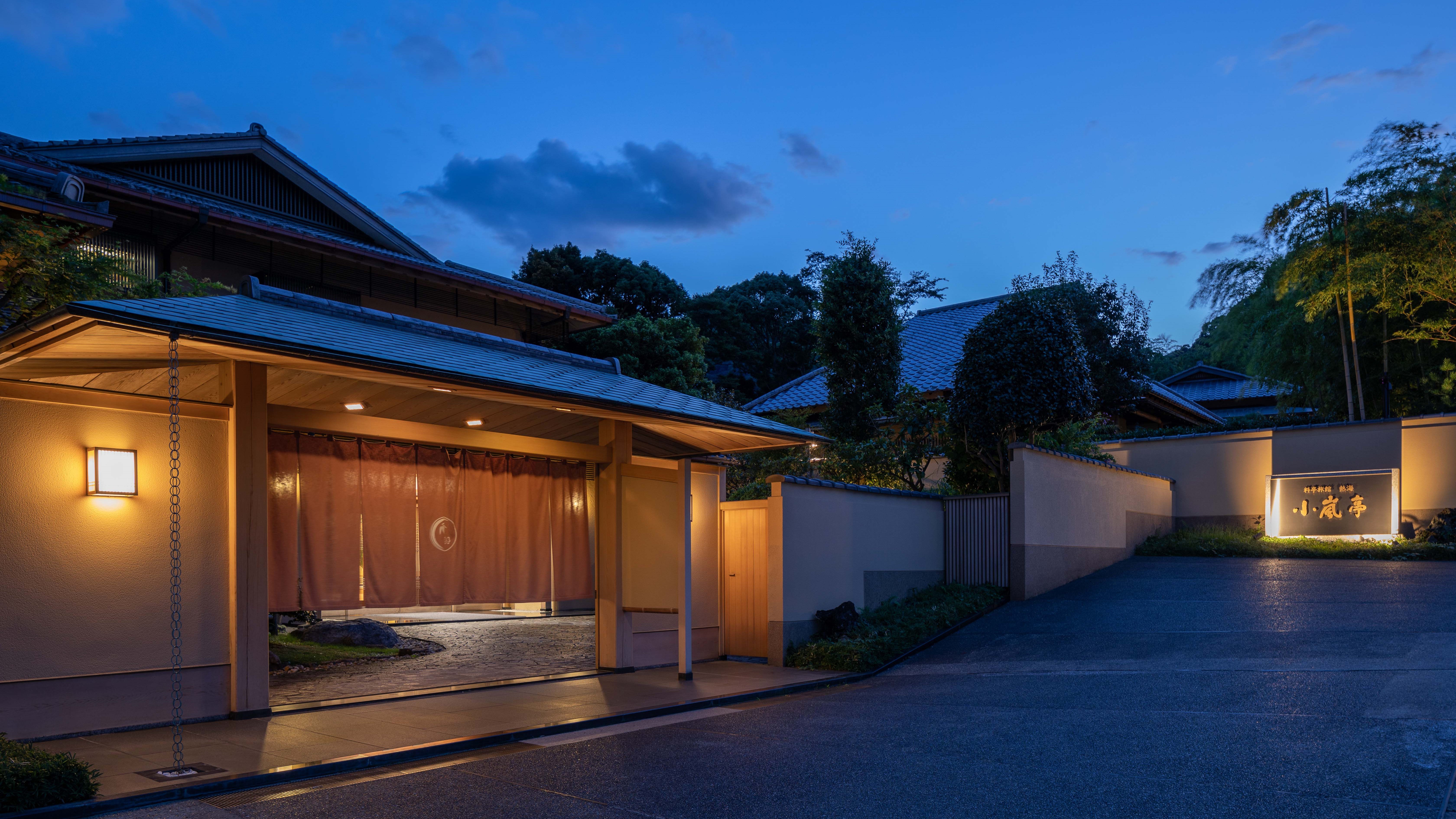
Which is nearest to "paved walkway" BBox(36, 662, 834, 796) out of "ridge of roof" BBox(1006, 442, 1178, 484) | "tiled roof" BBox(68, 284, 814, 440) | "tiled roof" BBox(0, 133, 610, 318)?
"tiled roof" BBox(68, 284, 814, 440)

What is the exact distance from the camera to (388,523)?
888 cm

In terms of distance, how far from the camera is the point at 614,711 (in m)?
8.02

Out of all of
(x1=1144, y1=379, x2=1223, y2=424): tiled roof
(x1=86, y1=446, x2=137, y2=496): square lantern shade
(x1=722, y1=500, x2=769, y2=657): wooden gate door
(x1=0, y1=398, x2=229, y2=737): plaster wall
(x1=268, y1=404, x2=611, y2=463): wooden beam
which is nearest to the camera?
(x1=0, y1=398, x2=229, y2=737): plaster wall

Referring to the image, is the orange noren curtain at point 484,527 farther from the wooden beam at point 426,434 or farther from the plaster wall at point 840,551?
the plaster wall at point 840,551

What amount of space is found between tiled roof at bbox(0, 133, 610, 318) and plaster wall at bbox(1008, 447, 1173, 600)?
9.51m

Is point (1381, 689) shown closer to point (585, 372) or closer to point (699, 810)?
point (699, 810)

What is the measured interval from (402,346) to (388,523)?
6.39 ft

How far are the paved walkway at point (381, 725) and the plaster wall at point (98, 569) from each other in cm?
36

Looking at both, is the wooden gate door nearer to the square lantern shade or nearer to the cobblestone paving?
the cobblestone paving

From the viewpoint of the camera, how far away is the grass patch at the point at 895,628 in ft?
35.7

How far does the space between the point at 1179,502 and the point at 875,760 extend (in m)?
15.6

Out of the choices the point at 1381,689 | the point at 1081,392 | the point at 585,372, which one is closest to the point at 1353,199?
the point at 1081,392

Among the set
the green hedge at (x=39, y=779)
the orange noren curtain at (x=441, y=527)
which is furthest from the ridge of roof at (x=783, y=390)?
the green hedge at (x=39, y=779)

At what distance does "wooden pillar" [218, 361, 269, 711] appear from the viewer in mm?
7355
